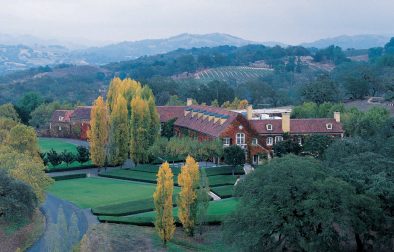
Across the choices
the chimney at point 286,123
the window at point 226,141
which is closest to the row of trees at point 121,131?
the window at point 226,141

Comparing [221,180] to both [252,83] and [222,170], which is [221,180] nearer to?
[222,170]

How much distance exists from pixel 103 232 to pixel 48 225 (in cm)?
424

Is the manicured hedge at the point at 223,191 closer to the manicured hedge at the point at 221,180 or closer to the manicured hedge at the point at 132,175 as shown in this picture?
the manicured hedge at the point at 221,180

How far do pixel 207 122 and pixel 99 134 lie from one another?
12.2 m

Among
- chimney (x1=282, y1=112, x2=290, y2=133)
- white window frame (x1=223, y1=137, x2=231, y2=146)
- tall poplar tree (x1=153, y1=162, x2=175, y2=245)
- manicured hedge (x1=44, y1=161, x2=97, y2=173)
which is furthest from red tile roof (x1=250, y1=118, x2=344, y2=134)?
tall poplar tree (x1=153, y1=162, x2=175, y2=245)

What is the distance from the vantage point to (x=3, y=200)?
3203cm

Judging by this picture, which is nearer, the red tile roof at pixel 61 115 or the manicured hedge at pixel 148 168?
the manicured hedge at pixel 148 168

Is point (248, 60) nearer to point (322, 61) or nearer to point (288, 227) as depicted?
point (322, 61)

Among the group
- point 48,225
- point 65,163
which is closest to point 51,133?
point 65,163

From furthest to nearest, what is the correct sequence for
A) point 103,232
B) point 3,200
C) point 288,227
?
point 103,232
point 3,200
point 288,227

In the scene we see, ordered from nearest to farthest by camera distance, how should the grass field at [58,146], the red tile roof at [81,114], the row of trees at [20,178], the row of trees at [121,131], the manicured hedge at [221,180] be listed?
the row of trees at [20,178] < the manicured hedge at [221,180] < the row of trees at [121,131] < the grass field at [58,146] < the red tile roof at [81,114]

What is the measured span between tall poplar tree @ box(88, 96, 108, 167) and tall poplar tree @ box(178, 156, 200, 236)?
973 inches

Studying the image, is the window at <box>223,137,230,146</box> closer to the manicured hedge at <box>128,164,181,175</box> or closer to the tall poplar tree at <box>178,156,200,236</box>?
the manicured hedge at <box>128,164,181,175</box>

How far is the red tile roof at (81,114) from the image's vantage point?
8269 cm
